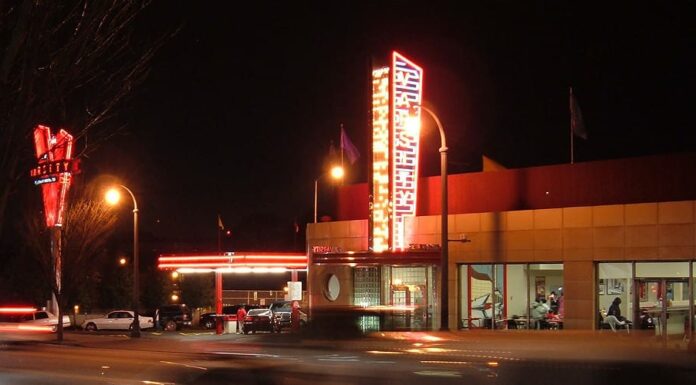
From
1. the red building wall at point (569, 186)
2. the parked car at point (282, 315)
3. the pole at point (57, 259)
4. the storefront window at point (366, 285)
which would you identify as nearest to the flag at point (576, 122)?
the red building wall at point (569, 186)

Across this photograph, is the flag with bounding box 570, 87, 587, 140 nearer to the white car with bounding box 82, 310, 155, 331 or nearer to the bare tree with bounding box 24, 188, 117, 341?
the bare tree with bounding box 24, 188, 117, 341

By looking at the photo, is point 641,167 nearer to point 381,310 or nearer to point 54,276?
point 381,310

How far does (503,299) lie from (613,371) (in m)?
22.3

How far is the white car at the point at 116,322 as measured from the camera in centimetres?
4794

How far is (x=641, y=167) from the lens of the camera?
2428cm

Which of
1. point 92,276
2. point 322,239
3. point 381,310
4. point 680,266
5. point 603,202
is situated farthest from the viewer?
point 92,276

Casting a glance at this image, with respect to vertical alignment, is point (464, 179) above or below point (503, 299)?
above

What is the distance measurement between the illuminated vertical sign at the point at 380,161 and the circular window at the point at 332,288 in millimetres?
2585

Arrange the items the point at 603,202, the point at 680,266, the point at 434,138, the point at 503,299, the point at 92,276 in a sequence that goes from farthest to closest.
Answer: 1. the point at 92,276
2. the point at 434,138
3. the point at 503,299
4. the point at 603,202
5. the point at 680,266

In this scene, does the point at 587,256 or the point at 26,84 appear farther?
the point at 587,256

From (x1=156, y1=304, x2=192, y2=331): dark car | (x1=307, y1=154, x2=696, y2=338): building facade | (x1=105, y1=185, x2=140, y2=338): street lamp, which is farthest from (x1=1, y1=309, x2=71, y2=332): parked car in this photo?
(x1=307, y1=154, x2=696, y2=338): building facade

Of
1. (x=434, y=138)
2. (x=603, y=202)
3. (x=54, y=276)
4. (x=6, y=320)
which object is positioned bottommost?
(x=6, y=320)

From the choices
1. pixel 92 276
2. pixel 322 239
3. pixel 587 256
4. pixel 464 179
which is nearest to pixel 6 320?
pixel 92 276

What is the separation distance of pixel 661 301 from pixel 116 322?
3379cm
